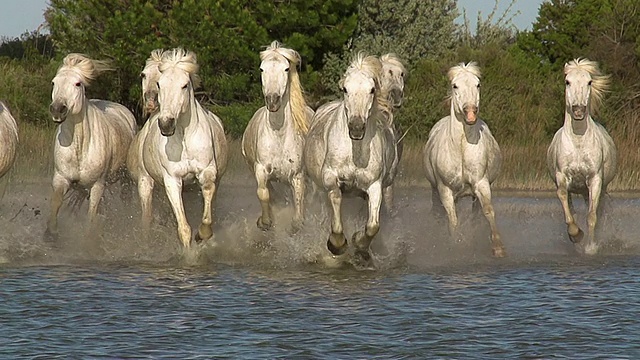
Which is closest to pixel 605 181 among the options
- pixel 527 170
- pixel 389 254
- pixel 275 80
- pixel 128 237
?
pixel 389 254

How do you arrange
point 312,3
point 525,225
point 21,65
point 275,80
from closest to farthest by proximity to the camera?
1. point 275,80
2. point 525,225
3. point 312,3
4. point 21,65

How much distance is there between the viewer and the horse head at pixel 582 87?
13.1 metres

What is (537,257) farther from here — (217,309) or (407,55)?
(407,55)

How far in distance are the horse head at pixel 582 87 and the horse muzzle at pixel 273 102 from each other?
302 centimetres

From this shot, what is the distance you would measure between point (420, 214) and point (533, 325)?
7694 mm

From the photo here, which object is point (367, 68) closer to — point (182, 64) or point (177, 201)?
point (182, 64)

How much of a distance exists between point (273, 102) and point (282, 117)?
70cm

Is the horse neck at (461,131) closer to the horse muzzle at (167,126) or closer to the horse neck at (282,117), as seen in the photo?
the horse neck at (282,117)

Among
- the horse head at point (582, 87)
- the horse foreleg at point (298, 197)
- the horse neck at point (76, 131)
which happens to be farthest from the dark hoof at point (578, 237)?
the horse neck at point (76, 131)

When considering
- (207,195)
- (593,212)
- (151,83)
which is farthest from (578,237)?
(151,83)

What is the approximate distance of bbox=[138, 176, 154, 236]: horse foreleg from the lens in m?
12.6

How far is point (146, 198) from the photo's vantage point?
12727 mm

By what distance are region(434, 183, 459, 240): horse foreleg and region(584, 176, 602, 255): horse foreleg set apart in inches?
54.8

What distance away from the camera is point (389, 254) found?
12.3m
